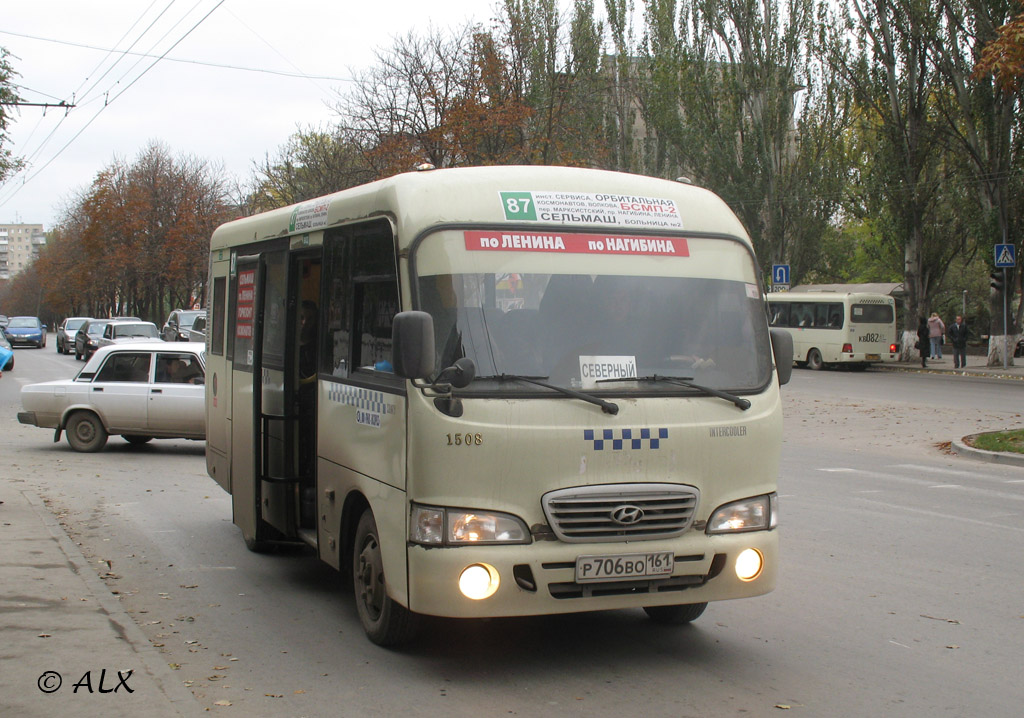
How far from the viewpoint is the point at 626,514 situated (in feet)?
17.7

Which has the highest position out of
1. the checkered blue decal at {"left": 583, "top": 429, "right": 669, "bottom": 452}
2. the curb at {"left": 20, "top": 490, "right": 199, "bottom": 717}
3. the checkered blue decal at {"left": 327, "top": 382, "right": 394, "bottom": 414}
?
the checkered blue decal at {"left": 327, "top": 382, "right": 394, "bottom": 414}

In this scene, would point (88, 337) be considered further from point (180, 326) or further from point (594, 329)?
point (594, 329)

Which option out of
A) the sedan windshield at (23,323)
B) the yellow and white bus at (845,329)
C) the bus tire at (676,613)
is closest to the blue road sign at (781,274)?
the yellow and white bus at (845,329)

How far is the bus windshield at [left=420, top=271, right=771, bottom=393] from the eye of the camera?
5453mm

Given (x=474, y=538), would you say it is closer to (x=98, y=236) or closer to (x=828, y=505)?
(x=828, y=505)

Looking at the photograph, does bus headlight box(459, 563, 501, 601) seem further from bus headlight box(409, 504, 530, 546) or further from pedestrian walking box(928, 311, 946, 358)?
pedestrian walking box(928, 311, 946, 358)

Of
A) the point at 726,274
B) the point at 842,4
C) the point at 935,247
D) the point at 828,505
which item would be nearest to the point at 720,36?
the point at 842,4

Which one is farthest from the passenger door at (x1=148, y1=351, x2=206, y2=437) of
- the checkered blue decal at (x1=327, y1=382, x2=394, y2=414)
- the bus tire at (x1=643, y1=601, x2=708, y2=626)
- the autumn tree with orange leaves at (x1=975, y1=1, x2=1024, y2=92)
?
the autumn tree with orange leaves at (x1=975, y1=1, x2=1024, y2=92)

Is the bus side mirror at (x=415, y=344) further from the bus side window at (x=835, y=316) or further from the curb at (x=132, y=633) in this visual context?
the bus side window at (x=835, y=316)

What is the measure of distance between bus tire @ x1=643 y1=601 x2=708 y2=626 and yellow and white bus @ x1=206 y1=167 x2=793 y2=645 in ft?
0.04

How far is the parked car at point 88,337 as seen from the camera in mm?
46188

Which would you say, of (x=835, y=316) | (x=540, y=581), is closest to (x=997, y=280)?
(x=835, y=316)

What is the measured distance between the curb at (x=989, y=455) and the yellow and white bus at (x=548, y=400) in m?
9.92

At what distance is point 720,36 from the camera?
43688 mm
